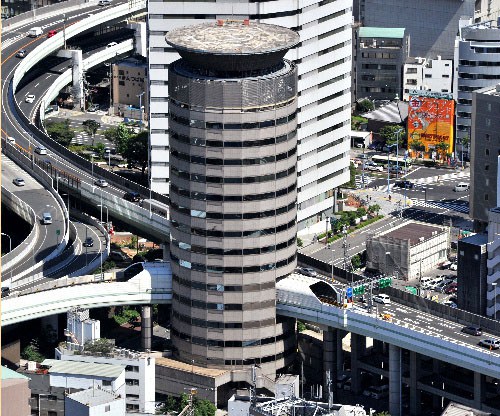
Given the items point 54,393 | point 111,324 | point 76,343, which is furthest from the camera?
point 111,324

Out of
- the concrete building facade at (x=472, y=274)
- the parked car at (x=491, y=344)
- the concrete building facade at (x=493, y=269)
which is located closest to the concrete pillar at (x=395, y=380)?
the parked car at (x=491, y=344)

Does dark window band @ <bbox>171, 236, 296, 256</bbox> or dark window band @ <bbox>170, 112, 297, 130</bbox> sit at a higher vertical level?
dark window band @ <bbox>170, 112, 297, 130</bbox>

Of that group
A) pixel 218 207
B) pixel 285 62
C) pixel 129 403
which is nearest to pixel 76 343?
pixel 129 403

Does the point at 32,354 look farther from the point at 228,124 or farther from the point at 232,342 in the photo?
the point at 228,124

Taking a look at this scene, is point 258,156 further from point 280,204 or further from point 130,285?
point 130,285

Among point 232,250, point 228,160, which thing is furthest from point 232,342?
point 228,160

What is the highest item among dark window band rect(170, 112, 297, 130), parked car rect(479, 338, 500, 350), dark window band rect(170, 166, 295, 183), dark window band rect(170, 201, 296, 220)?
dark window band rect(170, 112, 297, 130)

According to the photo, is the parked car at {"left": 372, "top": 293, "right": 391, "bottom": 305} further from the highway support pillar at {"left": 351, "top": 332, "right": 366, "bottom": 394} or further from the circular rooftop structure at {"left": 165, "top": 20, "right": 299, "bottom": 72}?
the circular rooftop structure at {"left": 165, "top": 20, "right": 299, "bottom": 72}

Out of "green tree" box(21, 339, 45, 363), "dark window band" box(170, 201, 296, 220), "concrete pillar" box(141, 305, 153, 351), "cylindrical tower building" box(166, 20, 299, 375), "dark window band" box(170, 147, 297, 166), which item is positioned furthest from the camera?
"concrete pillar" box(141, 305, 153, 351)

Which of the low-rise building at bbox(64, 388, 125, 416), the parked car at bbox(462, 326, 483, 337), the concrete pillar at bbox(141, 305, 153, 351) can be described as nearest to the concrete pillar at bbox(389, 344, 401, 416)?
the parked car at bbox(462, 326, 483, 337)
